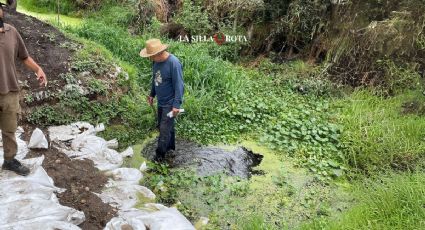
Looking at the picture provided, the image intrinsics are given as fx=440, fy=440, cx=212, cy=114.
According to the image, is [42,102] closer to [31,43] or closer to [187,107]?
[31,43]

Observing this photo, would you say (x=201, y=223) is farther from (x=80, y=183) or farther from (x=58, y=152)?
(x=58, y=152)

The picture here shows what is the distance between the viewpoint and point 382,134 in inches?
217

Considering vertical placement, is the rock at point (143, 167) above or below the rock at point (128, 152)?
below

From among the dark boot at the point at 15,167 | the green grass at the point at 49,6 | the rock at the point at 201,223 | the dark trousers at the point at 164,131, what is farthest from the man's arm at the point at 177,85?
the green grass at the point at 49,6

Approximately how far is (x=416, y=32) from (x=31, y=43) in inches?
236

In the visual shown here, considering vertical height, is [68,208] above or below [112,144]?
above

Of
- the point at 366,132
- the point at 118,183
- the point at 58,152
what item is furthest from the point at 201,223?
the point at 366,132

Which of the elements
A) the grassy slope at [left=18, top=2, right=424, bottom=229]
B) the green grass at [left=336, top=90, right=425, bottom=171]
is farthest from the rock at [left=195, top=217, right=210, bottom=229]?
the green grass at [left=336, top=90, right=425, bottom=171]

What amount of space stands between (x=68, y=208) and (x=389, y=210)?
2692 millimetres

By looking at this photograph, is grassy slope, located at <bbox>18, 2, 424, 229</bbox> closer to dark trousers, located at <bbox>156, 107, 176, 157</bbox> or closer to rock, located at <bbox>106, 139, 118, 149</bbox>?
dark trousers, located at <bbox>156, 107, 176, 157</bbox>

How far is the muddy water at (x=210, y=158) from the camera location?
17.0ft

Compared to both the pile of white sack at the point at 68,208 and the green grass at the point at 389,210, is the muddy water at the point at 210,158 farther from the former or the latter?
the green grass at the point at 389,210

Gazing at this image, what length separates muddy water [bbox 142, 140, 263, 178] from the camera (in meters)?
5.17

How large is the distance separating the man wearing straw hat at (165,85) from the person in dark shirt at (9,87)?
1279 millimetres
